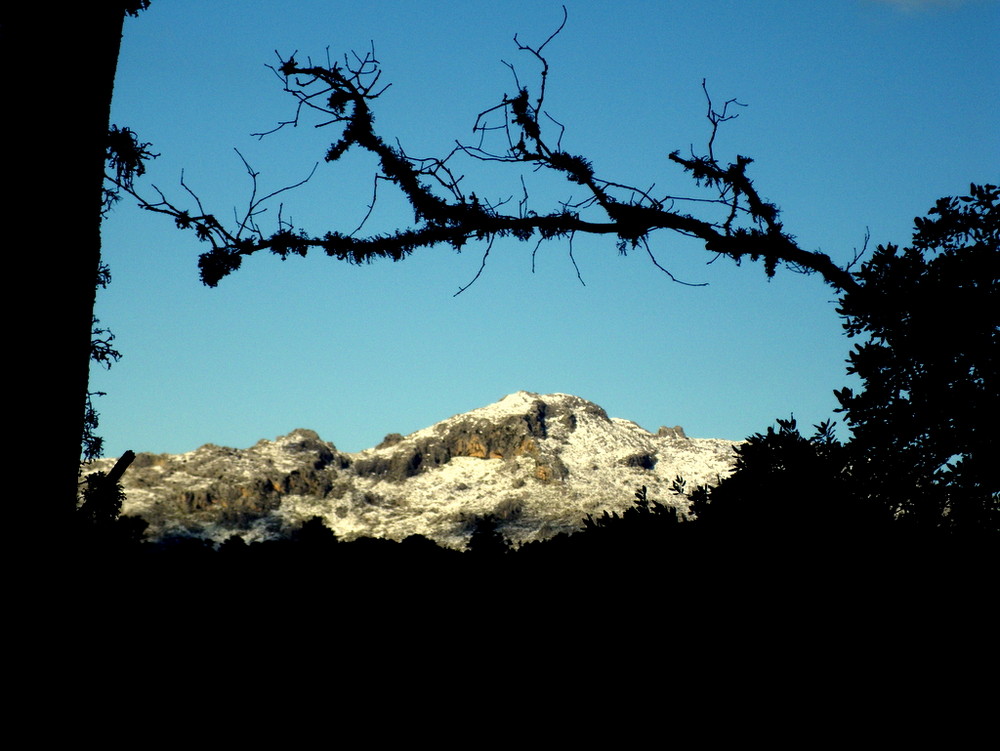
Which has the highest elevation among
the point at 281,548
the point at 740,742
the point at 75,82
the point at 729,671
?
the point at 75,82

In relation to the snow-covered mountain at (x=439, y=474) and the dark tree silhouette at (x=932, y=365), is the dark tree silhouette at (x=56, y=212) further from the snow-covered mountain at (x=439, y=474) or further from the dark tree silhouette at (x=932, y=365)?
the snow-covered mountain at (x=439, y=474)

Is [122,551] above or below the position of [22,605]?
above

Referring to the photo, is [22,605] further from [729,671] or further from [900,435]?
[900,435]

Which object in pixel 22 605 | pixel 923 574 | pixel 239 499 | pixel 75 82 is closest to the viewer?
pixel 22 605

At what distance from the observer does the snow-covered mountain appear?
131 m

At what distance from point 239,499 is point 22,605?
136878 millimetres

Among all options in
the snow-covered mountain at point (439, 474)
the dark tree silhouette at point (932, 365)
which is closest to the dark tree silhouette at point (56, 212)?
the dark tree silhouette at point (932, 365)

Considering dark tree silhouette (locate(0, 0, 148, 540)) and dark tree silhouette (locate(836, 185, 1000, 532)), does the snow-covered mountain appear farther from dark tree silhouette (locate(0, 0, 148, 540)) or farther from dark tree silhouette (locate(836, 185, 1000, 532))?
dark tree silhouette (locate(0, 0, 148, 540))

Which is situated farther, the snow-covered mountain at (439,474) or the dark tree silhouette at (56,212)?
the snow-covered mountain at (439,474)

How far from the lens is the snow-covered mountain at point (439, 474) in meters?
131

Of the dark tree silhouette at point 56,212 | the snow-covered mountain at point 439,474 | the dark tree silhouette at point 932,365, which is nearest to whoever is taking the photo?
the dark tree silhouette at point 56,212

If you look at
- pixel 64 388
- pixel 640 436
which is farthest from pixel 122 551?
pixel 640 436

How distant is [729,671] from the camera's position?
412 cm

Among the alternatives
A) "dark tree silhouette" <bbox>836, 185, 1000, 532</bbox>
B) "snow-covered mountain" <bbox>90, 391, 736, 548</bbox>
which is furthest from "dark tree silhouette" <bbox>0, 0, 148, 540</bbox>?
"snow-covered mountain" <bbox>90, 391, 736, 548</bbox>
